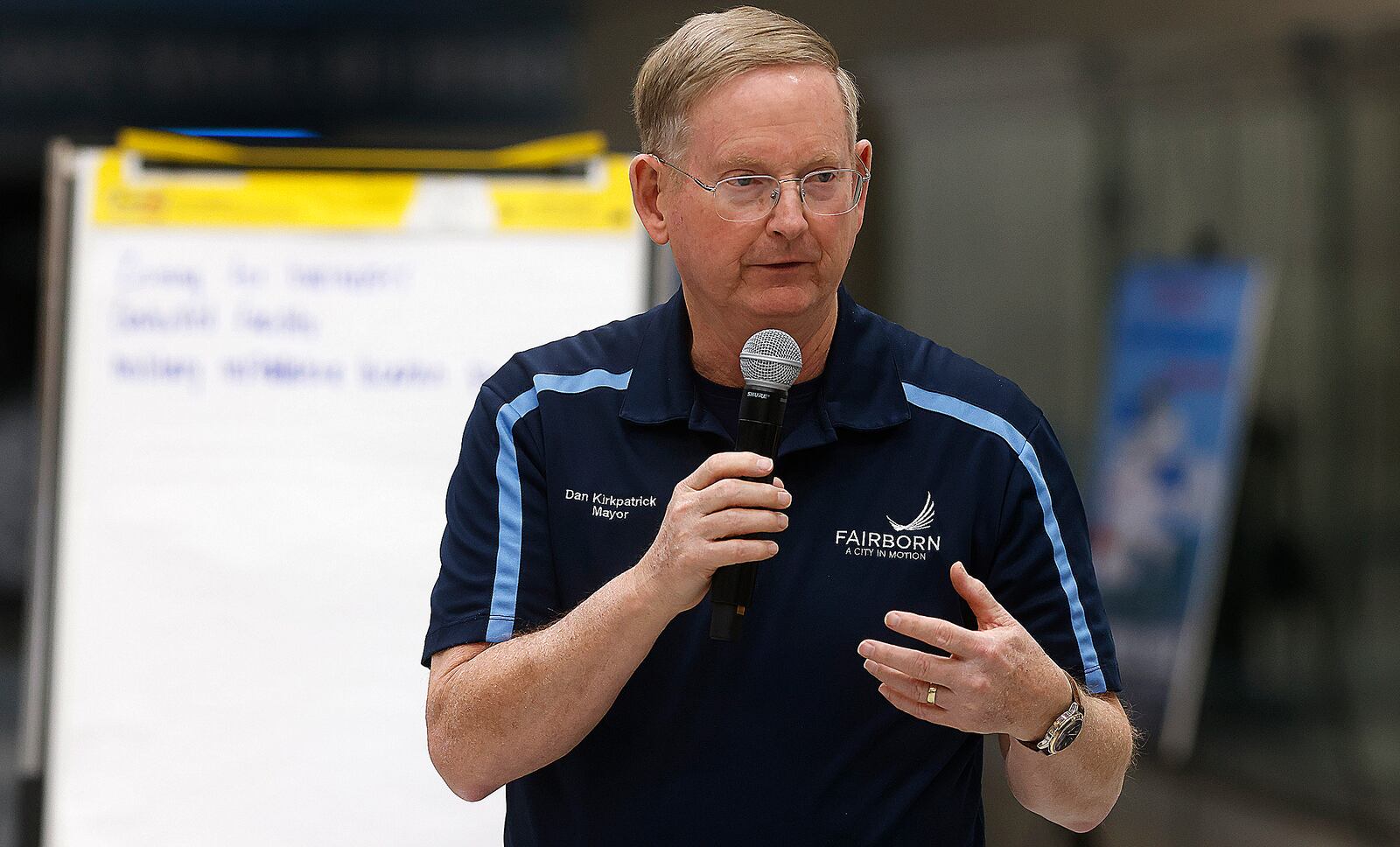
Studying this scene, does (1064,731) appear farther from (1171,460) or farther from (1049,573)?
(1171,460)

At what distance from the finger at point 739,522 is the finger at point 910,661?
133 mm

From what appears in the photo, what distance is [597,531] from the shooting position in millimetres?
1459

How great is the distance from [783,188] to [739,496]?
33 centimetres

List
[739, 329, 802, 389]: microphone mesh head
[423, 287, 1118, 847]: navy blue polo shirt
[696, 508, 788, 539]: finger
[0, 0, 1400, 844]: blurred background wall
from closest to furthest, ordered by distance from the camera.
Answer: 1. [696, 508, 788, 539]: finger
2. [739, 329, 802, 389]: microphone mesh head
3. [423, 287, 1118, 847]: navy blue polo shirt
4. [0, 0, 1400, 844]: blurred background wall

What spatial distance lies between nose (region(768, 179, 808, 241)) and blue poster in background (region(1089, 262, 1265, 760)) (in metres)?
4.10

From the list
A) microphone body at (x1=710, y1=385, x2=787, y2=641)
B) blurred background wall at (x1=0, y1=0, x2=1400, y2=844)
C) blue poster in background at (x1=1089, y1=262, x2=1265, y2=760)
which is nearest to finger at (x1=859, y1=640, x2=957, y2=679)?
microphone body at (x1=710, y1=385, x2=787, y2=641)

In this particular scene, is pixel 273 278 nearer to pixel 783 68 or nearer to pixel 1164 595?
pixel 783 68

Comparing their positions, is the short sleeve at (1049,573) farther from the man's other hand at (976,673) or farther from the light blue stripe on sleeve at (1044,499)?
the man's other hand at (976,673)

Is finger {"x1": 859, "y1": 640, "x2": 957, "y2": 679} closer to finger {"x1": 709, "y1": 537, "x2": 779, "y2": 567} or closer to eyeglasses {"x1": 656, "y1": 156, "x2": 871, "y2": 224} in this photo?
finger {"x1": 709, "y1": 537, "x2": 779, "y2": 567}

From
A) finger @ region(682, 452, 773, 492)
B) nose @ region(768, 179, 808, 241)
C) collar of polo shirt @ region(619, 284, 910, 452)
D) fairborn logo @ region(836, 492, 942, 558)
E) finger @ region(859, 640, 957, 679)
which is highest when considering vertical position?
nose @ region(768, 179, 808, 241)

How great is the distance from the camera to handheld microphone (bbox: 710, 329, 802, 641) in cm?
126

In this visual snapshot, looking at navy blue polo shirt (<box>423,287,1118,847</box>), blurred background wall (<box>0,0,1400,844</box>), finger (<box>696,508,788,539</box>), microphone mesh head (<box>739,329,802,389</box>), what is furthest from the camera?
blurred background wall (<box>0,0,1400,844</box>)

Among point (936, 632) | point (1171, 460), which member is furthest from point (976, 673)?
point (1171, 460)

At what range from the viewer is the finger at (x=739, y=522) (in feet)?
3.92
